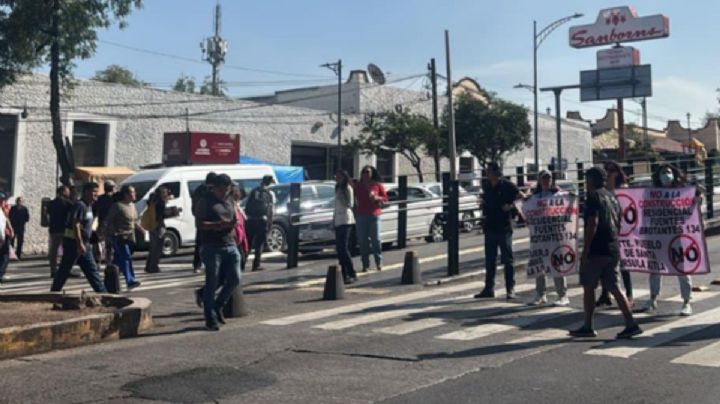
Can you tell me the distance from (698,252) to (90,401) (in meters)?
6.91

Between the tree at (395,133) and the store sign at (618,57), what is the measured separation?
1383cm

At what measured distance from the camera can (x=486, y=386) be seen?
6.31 metres

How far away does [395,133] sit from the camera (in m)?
40.2

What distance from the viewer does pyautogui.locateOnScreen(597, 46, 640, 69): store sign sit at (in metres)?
48.4

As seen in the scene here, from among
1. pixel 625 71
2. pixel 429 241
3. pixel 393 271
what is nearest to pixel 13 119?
pixel 429 241

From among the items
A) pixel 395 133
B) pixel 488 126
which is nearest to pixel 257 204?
pixel 395 133

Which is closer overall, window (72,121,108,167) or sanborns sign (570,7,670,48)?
window (72,121,108,167)

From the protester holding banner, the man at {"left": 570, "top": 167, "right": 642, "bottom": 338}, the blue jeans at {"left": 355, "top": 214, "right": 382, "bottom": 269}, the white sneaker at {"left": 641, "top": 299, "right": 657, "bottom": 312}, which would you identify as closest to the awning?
the blue jeans at {"left": 355, "top": 214, "right": 382, "bottom": 269}

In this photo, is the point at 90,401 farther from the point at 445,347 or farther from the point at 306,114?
the point at 306,114

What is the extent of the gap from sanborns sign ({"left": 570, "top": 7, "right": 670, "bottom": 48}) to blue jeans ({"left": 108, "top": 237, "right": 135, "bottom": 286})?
42.5 m

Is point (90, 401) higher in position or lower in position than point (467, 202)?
lower

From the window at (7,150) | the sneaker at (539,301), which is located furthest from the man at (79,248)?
the window at (7,150)

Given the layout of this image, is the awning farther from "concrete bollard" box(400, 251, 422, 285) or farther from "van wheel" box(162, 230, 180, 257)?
"concrete bollard" box(400, 251, 422, 285)

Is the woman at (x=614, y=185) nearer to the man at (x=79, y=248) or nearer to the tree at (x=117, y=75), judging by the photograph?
the man at (x=79, y=248)
